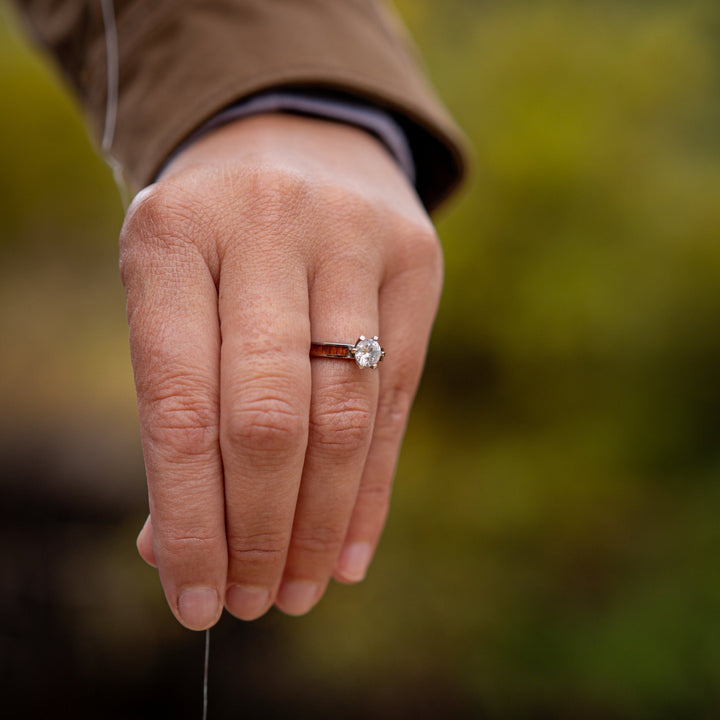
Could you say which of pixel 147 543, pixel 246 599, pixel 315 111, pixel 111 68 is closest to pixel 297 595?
pixel 246 599

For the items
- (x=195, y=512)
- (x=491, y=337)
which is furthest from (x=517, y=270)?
(x=195, y=512)

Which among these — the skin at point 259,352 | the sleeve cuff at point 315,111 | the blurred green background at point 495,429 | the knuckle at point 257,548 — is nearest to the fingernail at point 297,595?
the skin at point 259,352

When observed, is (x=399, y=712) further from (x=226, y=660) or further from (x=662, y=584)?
(x=662, y=584)

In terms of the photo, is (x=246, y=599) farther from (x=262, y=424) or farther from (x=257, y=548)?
(x=262, y=424)

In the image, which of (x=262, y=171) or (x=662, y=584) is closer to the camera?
(x=262, y=171)

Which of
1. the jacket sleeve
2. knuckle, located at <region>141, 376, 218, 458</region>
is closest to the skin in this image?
knuckle, located at <region>141, 376, 218, 458</region>

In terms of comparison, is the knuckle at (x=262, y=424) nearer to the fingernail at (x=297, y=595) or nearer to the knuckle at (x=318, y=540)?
the knuckle at (x=318, y=540)
